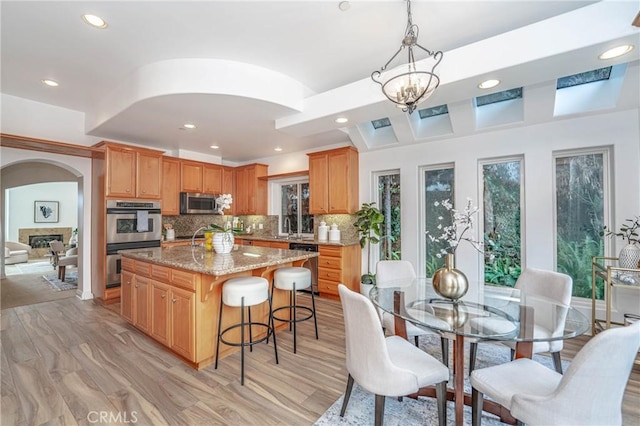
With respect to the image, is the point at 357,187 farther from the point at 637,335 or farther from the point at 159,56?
the point at 637,335

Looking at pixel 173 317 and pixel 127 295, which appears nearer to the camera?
pixel 173 317

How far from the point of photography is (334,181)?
482 cm

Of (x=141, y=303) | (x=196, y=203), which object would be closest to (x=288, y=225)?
(x=196, y=203)

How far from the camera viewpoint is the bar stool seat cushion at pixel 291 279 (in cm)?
284

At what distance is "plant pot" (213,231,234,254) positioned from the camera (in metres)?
3.09

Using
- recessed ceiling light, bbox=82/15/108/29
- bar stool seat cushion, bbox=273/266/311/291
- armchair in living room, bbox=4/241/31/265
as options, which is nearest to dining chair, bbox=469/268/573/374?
bar stool seat cushion, bbox=273/266/311/291

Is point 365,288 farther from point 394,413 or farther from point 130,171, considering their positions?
point 130,171

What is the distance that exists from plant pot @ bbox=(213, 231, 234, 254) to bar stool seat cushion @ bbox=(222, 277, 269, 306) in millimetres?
662

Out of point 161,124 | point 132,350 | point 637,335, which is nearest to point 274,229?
point 161,124

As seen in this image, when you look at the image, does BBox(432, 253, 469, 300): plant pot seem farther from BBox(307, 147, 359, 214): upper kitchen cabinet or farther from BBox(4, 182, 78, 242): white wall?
BBox(4, 182, 78, 242): white wall

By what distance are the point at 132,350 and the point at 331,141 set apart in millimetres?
4122

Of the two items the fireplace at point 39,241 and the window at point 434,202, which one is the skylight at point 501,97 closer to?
the window at point 434,202

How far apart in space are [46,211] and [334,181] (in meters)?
10.9

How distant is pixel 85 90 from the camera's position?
3541 mm
